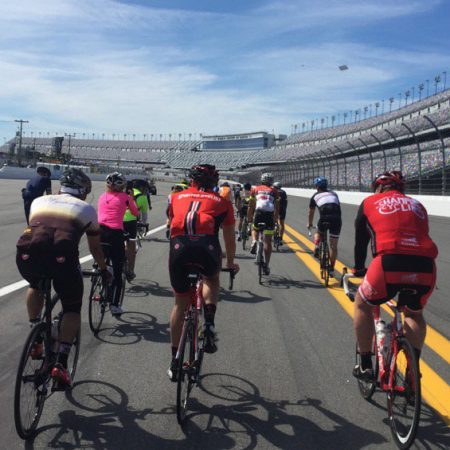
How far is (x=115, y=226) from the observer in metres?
6.05

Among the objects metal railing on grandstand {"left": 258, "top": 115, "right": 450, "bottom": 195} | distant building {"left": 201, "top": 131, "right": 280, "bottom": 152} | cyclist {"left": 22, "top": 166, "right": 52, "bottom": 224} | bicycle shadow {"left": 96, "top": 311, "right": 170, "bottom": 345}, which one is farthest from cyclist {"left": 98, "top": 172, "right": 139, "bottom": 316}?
distant building {"left": 201, "top": 131, "right": 280, "bottom": 152}

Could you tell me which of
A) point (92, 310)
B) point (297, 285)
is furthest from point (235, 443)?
point (297, 285)

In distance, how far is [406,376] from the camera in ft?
10.3

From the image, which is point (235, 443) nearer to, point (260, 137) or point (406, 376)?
point (406, 376)

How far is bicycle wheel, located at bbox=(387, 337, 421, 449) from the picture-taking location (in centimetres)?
298

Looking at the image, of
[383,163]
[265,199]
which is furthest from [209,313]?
[383,163]

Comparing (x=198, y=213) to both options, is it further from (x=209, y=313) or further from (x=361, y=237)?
(x=361, y=237)

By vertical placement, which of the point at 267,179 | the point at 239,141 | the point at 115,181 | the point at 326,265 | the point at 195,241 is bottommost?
the point at 326,265

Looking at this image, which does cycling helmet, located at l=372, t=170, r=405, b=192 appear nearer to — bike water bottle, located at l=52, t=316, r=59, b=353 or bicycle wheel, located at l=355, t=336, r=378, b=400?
bicycle wheel, located at l=355, t=336, r=378, b=400

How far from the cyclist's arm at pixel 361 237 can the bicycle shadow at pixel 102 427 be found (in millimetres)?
1536

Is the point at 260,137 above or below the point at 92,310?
above

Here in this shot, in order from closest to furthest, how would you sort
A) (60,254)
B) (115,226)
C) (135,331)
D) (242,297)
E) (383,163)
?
(60,254) → (135,331) → (115,226) → (242,297) → (383,163)

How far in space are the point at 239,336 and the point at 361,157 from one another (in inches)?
1136

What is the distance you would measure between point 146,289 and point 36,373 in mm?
4157
